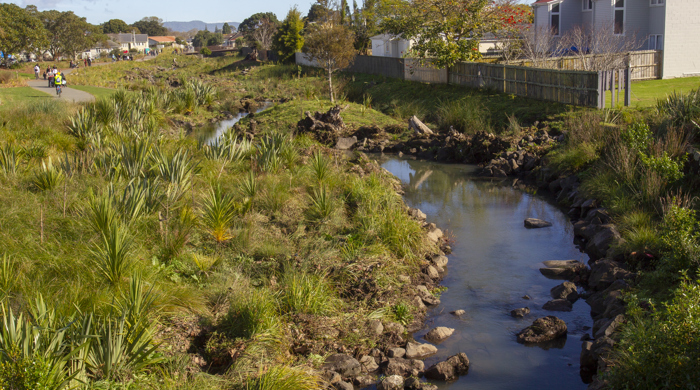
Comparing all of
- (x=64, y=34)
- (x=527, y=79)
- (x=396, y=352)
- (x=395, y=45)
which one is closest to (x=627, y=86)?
(x=527, y=79)

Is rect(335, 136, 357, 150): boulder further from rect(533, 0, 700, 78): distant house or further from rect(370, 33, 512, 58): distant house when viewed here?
rect(370, 33, 512, 58): distant house

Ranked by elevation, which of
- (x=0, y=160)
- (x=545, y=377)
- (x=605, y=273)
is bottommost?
(x=545, y=377)

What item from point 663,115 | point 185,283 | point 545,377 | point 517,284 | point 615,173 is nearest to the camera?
point 545,377

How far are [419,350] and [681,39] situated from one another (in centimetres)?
2559

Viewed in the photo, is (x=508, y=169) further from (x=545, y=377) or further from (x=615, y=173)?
(x=545, y=377)

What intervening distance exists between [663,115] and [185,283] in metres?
11.9

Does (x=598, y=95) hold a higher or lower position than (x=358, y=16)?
lower

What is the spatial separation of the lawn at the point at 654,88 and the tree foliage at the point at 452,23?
6.98m

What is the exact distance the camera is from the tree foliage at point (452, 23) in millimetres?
25859

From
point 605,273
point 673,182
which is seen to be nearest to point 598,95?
point 673,182

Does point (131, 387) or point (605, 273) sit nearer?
point (131, 387)

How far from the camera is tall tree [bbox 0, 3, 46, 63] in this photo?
57156 millimetres

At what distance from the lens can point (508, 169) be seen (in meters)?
16.9

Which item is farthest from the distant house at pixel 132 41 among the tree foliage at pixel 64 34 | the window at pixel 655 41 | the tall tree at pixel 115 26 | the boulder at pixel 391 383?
the boulder at pixel 391 383
